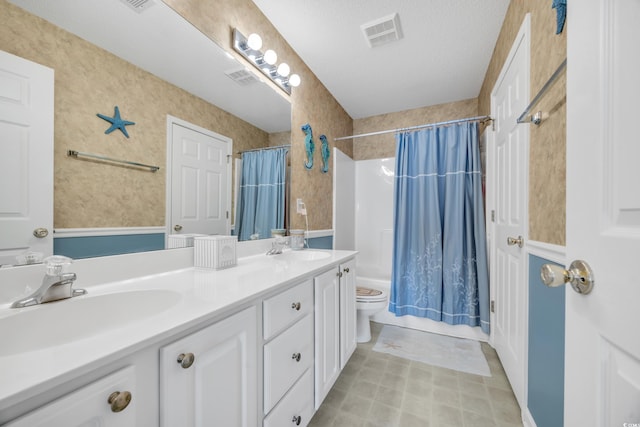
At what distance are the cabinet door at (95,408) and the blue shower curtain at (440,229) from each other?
2.24 meters

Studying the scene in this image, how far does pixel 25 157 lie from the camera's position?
0.71 metres

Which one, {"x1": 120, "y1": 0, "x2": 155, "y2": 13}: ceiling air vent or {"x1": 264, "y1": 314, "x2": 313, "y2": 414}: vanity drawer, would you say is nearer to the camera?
{"x1": 264, "y1": 314, "x2": 313, "y2": 414}: vanity drawer

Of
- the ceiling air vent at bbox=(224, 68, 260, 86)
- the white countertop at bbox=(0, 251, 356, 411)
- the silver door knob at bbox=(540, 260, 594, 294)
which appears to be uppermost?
the ceiling air vent at bbox=(224, 68, 260, 86)

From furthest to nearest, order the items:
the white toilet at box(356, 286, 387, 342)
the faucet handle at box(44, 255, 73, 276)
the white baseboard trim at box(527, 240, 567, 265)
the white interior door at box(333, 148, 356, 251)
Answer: the white interior door at box(333, 148, 356, 251)
the white toilet at box(356, 286, 387, 342)
the white baseboard trim at box(527, 240, 567, 265)
the faucet handle at box(44, 255, 73, 276)

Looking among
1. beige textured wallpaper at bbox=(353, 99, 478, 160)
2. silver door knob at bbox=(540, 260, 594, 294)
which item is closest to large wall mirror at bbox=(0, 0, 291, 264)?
silver door knob at bbox=(540, 260, 594, 294)

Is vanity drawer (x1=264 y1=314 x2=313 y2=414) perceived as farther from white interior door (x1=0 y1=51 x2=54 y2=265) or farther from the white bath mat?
the white bath mat

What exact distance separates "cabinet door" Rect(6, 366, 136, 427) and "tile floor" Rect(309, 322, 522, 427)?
111 cm

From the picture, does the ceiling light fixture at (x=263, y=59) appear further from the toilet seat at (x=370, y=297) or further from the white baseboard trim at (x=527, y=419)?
the white baseboard trim at (x=527, y=419)

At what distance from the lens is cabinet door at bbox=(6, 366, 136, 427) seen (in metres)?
0.37

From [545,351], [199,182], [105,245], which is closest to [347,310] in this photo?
[545,351]

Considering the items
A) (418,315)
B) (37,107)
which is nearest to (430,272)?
(418,315)

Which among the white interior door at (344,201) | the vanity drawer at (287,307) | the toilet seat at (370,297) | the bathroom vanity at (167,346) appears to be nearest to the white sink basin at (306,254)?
the bathroom vanity at (167,346)

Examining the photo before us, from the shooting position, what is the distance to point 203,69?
1.26 metres

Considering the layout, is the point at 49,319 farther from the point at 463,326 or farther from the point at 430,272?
the point at 463,326
